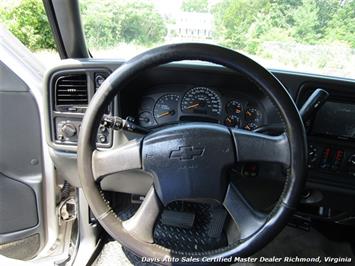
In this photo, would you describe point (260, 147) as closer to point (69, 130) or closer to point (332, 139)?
point (332, 139)

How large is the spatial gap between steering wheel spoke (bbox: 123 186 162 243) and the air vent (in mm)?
588

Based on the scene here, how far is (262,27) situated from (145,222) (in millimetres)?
784

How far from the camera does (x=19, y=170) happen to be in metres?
1.62

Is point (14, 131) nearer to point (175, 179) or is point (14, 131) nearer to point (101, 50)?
point (101, 50)

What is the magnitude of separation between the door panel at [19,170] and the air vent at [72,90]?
0.74 ft

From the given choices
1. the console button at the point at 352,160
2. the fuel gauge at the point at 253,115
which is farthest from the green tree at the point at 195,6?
the console button at the point at 352,160

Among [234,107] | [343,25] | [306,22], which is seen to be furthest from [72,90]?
[343,25]

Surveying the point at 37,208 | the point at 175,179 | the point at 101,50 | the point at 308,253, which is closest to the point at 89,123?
the point at 175,179

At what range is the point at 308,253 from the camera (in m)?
1.74

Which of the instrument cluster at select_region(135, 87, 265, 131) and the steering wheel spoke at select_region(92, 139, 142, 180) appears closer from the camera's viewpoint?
the steering wheel spoke at select_region(92, 139, 142, 180)

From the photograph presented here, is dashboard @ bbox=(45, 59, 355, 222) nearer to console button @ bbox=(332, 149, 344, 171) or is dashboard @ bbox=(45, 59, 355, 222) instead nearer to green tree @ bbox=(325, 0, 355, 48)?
console button @ bbox=(332, 149, 344, 171)

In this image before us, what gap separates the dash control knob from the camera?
54.0 inches

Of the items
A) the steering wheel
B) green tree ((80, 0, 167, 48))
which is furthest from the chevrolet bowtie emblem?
green tree ((80, 0, 167, 48))

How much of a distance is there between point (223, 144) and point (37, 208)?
1104 mm
